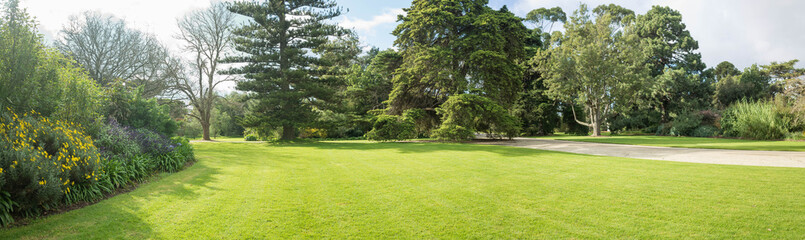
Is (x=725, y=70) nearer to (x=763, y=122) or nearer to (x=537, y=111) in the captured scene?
(x=537, y=111)

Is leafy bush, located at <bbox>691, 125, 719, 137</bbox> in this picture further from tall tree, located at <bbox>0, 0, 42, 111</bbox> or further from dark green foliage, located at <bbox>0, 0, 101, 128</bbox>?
tall tree, located at <bbox>0, 0, 42, 111</bbox>

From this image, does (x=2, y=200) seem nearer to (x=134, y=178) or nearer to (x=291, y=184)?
(x=134, y=178)

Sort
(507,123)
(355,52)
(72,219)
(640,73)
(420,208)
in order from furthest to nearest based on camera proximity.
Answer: (355,52) → (640,73) → (507,123) → (420,208) → (72,219)

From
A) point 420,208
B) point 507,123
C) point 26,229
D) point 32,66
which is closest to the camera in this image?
point 26,229

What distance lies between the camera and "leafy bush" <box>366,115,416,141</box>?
17.5 metres

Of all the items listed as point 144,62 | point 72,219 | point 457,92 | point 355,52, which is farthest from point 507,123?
point 144,62

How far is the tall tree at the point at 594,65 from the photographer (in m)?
22.0

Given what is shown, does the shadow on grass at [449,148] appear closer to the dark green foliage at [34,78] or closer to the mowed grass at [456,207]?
the mowed grass at [456,207]

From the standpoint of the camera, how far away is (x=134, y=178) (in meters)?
6.00

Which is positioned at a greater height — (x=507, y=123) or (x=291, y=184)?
(x=507, y=123)

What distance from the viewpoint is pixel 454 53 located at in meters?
18.3

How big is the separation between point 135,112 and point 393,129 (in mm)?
10938

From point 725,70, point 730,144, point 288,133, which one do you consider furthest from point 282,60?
point 725,70

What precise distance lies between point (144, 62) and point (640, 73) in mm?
33686
